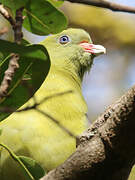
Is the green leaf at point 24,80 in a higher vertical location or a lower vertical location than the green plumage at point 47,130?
higher

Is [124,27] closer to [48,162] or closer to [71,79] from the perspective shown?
[71,79]

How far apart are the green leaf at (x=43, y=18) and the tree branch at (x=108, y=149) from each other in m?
0.44

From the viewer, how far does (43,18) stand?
188cm

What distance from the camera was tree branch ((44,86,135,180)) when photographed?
1499mm

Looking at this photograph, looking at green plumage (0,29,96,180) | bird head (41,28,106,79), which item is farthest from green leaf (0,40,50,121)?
bird head (41,28,106,79)

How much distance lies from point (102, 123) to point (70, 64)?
1.77 metres

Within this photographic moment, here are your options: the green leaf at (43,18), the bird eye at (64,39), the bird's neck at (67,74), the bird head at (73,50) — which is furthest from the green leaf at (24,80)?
the bird eye at (64,39)

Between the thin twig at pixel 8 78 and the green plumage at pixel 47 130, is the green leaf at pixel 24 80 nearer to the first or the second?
the thin twig at pixel 8 78

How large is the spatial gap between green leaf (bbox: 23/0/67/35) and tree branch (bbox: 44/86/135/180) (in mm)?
442

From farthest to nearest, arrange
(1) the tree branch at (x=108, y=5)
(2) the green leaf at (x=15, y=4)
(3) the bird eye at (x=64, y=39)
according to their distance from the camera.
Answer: (3) the bird eye at (x=64, y=39), (2) the green leaf at (x=15, y=4), (1) the tree branch at (x=108, y=5)

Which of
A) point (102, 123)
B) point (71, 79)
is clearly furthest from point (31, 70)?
point (71, 79)

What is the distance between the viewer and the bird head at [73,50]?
11.3 feet

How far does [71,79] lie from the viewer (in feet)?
10.7

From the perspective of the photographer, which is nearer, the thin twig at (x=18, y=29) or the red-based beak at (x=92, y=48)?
the thin twig at (x=18, y=29)
